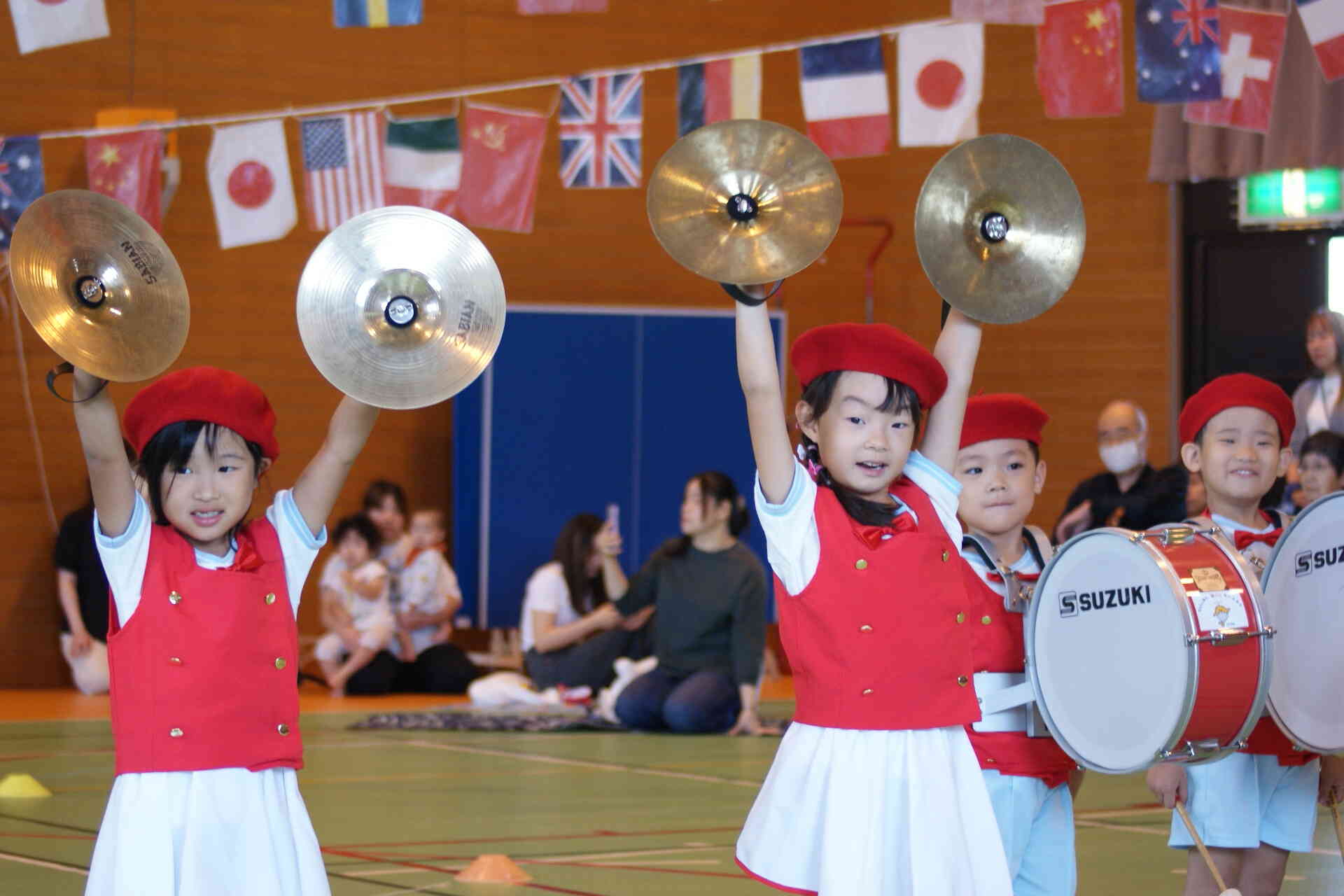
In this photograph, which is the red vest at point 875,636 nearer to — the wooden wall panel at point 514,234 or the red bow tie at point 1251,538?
the red bow tie at point 1251,538

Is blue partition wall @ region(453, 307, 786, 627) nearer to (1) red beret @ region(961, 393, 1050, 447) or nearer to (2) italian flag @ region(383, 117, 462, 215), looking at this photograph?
(2) italian flag @ region(383, 117, 462, 215)

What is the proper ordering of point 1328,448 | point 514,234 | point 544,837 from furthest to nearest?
1. point 514,234
2. point 1328,448
3. point 544,837

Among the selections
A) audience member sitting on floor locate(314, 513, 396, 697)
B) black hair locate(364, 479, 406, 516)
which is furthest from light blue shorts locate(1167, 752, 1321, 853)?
black hair locate(364, 479, 406, 516)

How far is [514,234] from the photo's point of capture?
13094 millimetres

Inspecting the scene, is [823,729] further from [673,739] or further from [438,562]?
[438,562]

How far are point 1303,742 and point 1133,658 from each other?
24.0 inches

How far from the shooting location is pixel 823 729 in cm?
334

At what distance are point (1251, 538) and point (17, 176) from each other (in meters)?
7.17

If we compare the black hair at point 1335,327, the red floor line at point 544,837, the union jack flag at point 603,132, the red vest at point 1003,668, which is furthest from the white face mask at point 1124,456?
the red vest at point 1003,668

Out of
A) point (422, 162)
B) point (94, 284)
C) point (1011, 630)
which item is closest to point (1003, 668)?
point (1011, 630)

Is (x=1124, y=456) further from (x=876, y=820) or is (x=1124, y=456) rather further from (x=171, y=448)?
(x=171, y=448)

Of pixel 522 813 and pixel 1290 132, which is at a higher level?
pixel 1290 132

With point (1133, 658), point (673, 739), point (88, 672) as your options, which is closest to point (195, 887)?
point (1133, 658)

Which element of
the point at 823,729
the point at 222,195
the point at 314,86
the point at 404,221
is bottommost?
the point at 823,729
